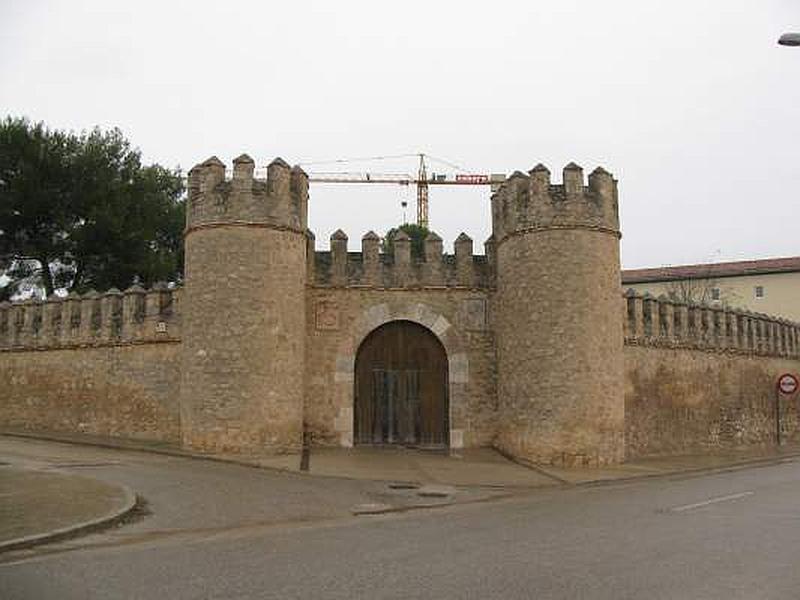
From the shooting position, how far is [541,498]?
44.0 feet

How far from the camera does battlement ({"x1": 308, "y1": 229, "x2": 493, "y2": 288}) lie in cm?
2016

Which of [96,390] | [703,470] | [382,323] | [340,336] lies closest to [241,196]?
[340,336]

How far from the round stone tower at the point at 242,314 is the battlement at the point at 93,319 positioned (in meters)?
1.73

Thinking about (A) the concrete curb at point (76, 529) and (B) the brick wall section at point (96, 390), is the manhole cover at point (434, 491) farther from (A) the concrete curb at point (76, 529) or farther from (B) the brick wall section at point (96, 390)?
(B) the brick wall section at point (96, 390)

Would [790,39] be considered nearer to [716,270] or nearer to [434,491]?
[434,491]

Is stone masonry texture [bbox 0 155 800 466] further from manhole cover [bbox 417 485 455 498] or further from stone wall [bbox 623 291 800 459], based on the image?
manhole cover [bbox 417 485 455 498]

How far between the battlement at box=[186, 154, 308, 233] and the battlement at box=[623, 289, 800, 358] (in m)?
8.89

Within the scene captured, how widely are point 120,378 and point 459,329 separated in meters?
8.25

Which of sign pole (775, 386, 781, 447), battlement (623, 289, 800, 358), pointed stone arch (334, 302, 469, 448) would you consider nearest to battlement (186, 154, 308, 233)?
pointed stone arch (334, 302, 469, 448)

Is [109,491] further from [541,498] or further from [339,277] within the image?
[339,277]

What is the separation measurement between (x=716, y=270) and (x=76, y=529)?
49.0m

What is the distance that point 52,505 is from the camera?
1062 cm

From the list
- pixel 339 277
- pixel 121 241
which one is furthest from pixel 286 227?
pixel 121 241

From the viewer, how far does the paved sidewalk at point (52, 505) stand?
9.05 meters
